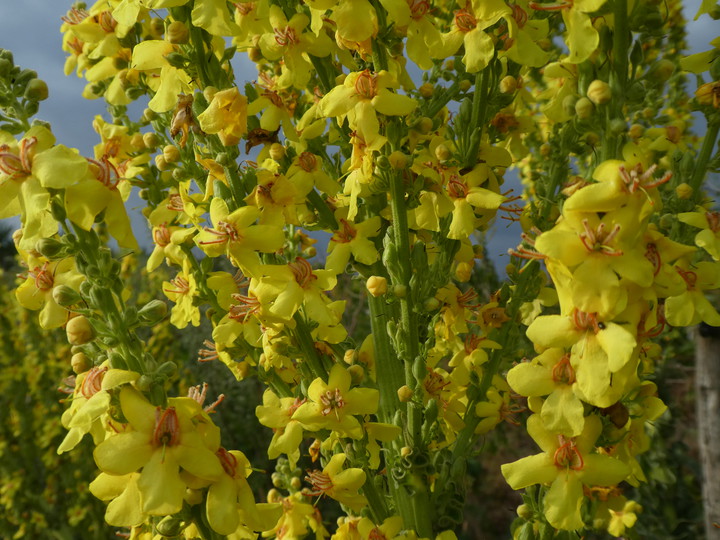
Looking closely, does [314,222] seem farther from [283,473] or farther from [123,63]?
[283,473]

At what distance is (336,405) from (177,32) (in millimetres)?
773

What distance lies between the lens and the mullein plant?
895 mm

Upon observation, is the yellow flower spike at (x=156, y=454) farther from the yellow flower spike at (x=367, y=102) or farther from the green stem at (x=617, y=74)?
the green stem at (x=617, y=74)

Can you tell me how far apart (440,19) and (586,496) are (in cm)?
137

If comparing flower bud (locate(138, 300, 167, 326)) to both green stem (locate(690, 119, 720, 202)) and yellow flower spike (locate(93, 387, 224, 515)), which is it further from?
green stem (locate(690, 119, 720, 202))

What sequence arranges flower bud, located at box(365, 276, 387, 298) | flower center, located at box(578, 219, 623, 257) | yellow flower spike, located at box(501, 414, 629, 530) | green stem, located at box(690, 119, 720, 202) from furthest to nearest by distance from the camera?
1. green stem, located at box(690, 119, 720, 202)
2. flower bud, located at box(365, 276, 387, 298)
3. yellow flower spike, located at box(501, 414, 629, 530)
4. flower center, located at box(578, 219, 623, 257)

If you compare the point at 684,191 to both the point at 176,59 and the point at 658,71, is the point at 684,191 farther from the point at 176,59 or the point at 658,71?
the point at 176,59

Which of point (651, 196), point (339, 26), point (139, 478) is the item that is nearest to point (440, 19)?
point (339, 26)

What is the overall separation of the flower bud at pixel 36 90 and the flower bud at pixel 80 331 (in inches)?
15.2

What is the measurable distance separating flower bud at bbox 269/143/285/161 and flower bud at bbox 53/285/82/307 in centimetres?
52

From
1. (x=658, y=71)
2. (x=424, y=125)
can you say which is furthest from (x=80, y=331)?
(x=658, y=71)

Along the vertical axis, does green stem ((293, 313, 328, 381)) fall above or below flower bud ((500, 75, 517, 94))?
below

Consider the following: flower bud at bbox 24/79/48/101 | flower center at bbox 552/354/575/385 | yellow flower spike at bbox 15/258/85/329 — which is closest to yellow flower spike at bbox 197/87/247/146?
flower bud at bbox 24/79/48/101

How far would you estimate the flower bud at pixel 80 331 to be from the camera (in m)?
0.95
